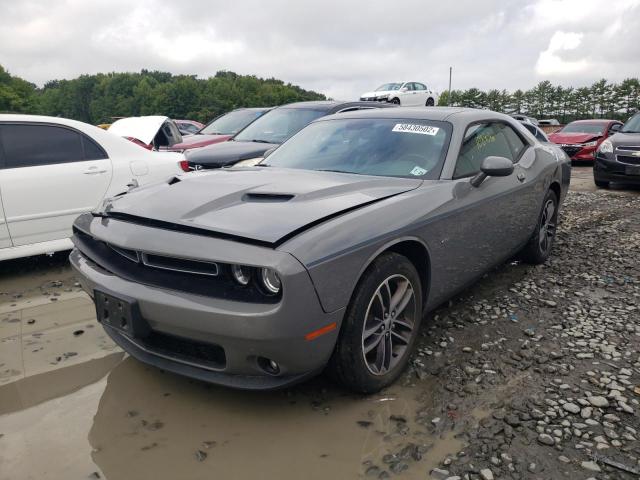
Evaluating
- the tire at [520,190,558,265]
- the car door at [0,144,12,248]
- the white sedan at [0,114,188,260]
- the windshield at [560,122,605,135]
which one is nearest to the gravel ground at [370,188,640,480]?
the tire at [520,190,558,265]

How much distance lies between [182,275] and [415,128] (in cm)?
198

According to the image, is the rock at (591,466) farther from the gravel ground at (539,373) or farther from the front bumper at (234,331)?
the front bumper at (234,331)

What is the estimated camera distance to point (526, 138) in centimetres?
463

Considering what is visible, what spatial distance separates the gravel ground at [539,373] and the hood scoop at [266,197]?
3.97 feet

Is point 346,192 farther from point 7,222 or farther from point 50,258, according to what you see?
point 50,258

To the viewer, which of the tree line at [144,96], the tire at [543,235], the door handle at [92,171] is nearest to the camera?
the tire at [543,235]

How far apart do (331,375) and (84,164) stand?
350 centimetres

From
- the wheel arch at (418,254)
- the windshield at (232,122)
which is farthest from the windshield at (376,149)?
the windshield at (232,122)

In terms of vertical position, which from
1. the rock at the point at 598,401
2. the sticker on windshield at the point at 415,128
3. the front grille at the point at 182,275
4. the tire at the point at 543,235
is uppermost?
the sticker on windshield at the point at 415,128

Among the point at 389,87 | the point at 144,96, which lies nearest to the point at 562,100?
the point at 389,87

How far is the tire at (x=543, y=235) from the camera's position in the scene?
466 centimetres

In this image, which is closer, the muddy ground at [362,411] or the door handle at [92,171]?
the muddy ground at [362,411]

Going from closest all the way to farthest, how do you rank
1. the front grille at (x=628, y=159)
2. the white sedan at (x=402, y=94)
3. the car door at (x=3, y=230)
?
the car door at (x=3, y=230) → the front grille at (x=628, y=159) → the white sedan at (x=402, y=94)

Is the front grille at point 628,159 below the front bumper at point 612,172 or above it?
above
